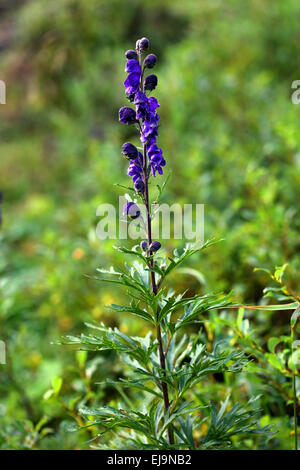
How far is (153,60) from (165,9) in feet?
26.7

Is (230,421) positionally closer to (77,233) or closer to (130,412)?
(130,412)

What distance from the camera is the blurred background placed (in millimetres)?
2812

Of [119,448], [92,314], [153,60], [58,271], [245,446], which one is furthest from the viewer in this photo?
[58,271]

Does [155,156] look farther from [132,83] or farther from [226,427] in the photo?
[226,427]

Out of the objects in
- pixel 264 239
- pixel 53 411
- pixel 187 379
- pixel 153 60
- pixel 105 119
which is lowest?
pixel 53 411

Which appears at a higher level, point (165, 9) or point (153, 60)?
point (165, 9)

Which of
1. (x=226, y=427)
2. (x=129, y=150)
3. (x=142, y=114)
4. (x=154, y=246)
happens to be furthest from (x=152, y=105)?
(x=226, y=427)

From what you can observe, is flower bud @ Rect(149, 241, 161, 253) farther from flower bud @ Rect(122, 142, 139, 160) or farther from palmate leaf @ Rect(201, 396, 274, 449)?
palmate leaf @ Rect(201, 396, 274, 449)

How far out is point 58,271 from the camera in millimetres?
3449

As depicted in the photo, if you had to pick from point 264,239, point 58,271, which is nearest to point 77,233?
point 58,271

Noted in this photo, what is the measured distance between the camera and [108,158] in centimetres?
460

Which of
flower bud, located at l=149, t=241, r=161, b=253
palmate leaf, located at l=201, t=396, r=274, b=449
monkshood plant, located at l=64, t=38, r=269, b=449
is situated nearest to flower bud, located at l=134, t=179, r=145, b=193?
monkshood plant, located at l=64, t=38, r=269, b=449

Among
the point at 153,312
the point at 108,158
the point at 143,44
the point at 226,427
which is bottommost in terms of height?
the point at 226,427

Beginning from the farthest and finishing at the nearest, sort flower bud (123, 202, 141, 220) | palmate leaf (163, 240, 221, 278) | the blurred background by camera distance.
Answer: the blurred background < flower bud (123, 202, 141, 220) < palmate leaf (163, 240, 221, 278)
